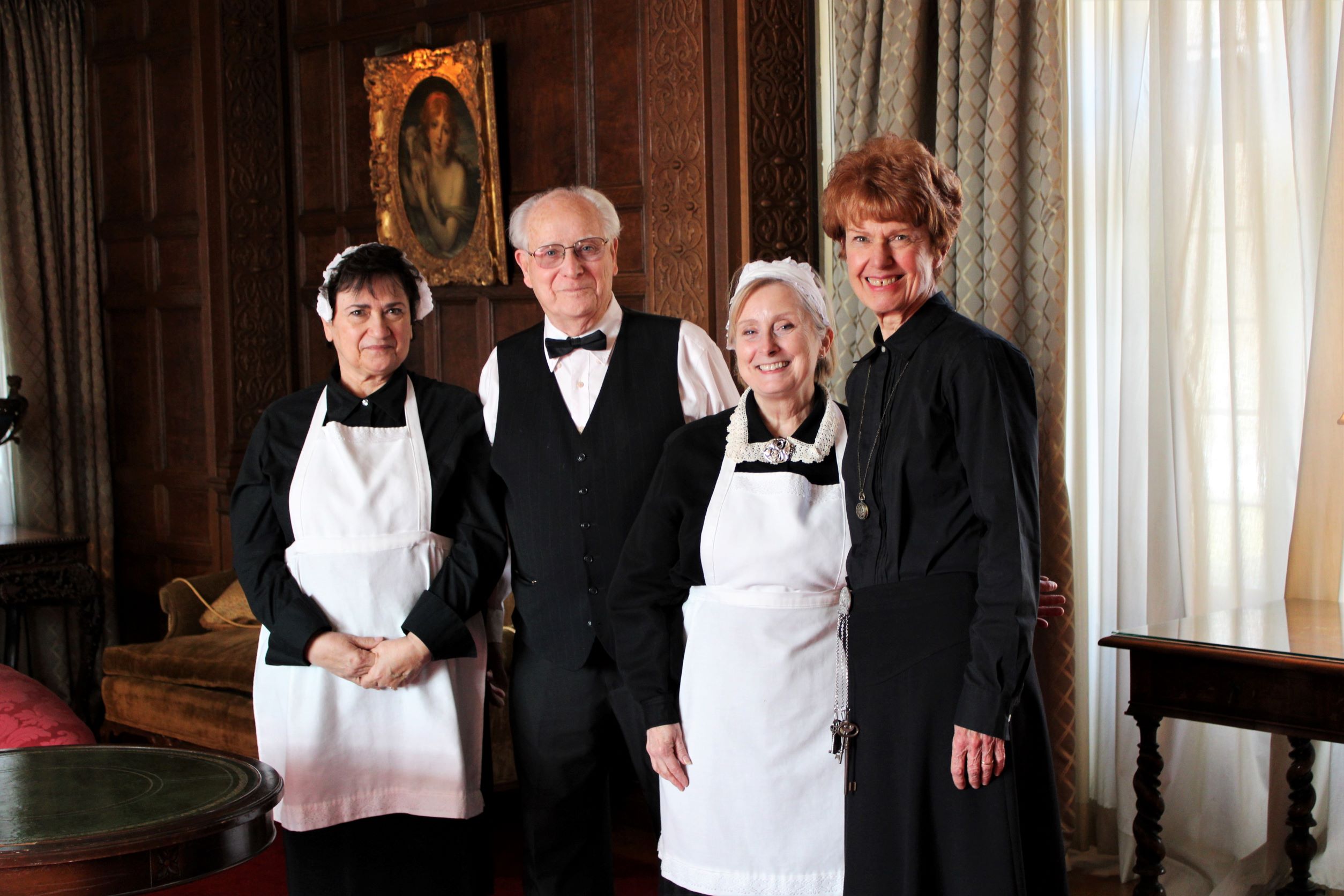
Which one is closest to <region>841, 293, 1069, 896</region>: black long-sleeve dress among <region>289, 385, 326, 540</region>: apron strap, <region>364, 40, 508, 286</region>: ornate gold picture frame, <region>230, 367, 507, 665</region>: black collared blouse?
<region>230, 367, 507, 665</region>: black collared blouse

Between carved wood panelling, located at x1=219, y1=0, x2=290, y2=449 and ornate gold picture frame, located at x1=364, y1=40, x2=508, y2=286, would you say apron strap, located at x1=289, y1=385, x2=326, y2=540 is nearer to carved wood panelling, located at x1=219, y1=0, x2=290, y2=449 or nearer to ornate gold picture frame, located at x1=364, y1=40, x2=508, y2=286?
ornate gold picture frame, located at x1=364, y1=40, x2=508, y2=286

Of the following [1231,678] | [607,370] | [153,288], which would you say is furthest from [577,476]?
[153,288]

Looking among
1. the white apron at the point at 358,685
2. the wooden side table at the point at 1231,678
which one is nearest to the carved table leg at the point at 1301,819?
the wooden side table at the point at 1231,678

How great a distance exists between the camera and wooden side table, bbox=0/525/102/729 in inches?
202

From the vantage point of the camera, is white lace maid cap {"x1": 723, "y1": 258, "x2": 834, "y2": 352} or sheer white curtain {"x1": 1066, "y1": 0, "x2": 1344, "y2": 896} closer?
white lace maid cap {"x1": 723, "y1": 258, "x2": 834, "y2": 352}

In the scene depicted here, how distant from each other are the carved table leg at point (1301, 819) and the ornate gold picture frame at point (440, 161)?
302 centimetres

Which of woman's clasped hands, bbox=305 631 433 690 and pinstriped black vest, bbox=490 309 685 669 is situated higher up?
pinstriped black vest, bbox=490 309 685 669

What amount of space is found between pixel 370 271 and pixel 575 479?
0.58 m

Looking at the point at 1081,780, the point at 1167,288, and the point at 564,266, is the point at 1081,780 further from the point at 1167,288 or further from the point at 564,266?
the point at 564,266

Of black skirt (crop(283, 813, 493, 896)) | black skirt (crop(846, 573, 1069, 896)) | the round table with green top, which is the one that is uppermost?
black skirt (crop(846, 573, 1069, 896))

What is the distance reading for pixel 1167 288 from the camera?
3.39m

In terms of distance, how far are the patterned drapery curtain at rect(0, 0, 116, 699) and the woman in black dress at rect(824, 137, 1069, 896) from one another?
4801mm

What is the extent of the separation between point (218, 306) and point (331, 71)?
1.09m

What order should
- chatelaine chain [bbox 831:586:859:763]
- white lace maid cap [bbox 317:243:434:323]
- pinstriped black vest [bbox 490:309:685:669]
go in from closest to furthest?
chatelaine chain [bbox 831:586:859:763], pinstriped black vest [bbox 490:309:685:669], white lace maid cap [bbox 317:243:434:323]
